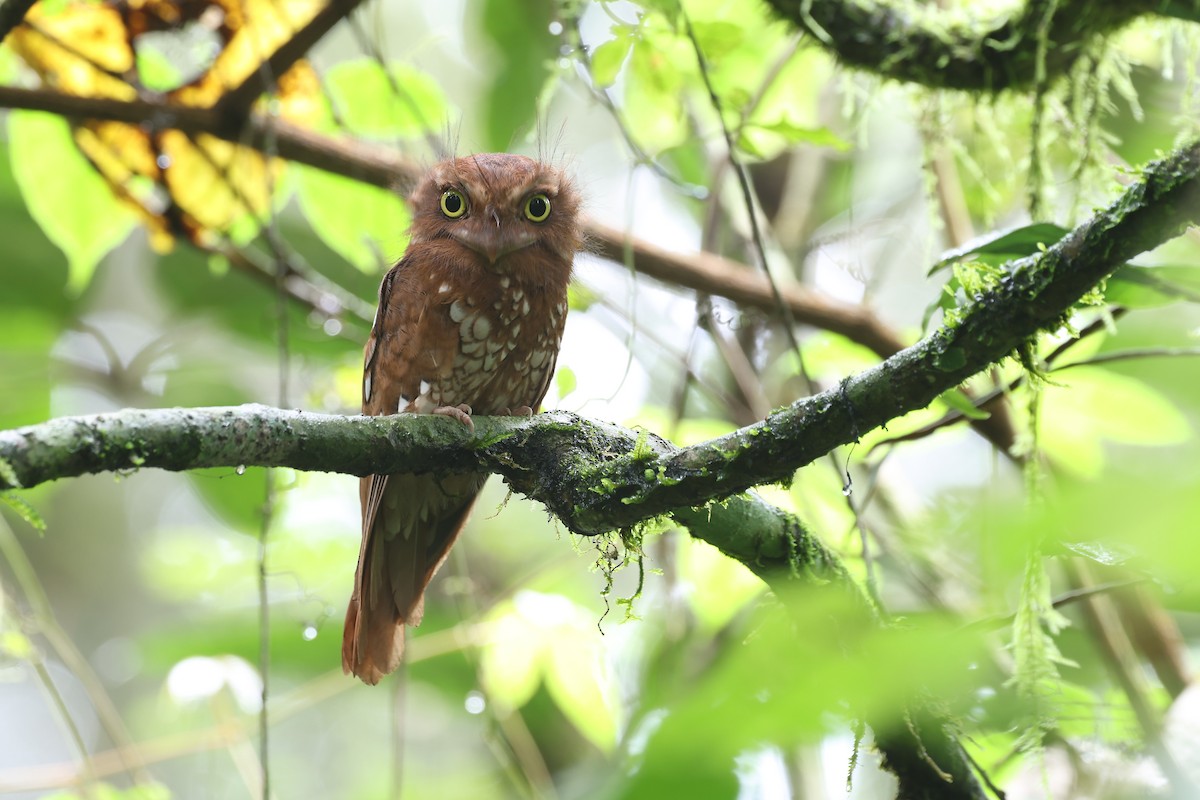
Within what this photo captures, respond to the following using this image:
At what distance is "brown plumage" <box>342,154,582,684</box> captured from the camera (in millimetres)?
2490

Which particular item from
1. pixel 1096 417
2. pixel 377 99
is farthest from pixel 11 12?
pixel 1096 417

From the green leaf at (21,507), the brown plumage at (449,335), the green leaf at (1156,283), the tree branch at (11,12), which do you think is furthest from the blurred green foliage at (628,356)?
the tree branch at (11,12)

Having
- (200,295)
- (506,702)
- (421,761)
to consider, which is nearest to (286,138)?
(200,295)

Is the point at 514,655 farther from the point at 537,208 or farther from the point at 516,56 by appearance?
the point at 516,56

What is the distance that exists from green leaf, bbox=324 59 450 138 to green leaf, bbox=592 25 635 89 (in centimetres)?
82

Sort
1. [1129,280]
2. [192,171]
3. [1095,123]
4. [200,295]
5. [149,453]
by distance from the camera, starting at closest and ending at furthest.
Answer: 1. [149,453]
2. [1129,280]
3. [1095,123]
4. [192,171]
5. [200,295]

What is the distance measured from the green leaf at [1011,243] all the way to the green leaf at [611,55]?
45.9 inches

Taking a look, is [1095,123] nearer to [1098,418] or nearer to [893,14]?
[893,14]

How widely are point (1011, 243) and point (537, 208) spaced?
3.97ft

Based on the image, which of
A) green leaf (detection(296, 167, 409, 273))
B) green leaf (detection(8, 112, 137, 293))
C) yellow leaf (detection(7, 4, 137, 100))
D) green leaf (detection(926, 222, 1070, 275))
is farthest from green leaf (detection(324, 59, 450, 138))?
green leaf (detection(926, 222, 1070, 275))

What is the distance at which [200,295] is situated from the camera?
4.07 meters

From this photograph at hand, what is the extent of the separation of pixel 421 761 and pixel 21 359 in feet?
14.9

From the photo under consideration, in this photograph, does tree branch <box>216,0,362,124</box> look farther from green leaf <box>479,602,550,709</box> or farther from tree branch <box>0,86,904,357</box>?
green leaf <box>479,602,550,709</box>

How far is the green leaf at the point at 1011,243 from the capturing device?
5.92 ft
